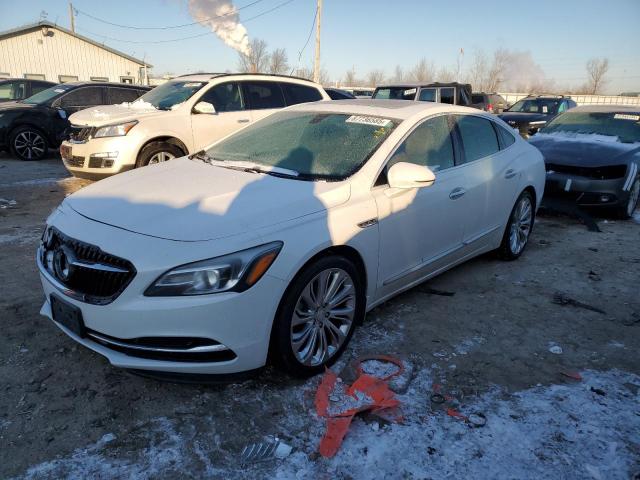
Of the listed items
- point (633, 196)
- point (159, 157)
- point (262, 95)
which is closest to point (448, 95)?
point (262, 95)

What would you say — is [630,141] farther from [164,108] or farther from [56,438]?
[56,438]

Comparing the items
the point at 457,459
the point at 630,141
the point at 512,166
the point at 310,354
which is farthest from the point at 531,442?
the point at 630,141

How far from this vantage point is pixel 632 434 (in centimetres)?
239

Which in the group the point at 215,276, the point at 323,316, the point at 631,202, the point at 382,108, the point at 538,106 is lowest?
the point at 631,202

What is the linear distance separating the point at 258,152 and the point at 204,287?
60.8 inches

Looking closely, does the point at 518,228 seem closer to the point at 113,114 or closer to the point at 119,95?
the point at 113,114

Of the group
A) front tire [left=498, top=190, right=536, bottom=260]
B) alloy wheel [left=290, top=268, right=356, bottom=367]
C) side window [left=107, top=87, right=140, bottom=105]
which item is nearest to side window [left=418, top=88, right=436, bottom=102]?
side window [left=107, top=87, right=140, bottom=105]

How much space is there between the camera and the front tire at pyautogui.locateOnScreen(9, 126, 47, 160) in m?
9.74

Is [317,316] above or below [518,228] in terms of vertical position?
above

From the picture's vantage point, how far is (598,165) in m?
6.27

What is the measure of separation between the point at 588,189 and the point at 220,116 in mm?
5310

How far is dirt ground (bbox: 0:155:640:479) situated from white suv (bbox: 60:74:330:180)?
2.99 metres

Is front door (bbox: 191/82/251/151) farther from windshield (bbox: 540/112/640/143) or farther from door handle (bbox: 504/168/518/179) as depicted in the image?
windshield (bbox: 540/112/640/143)

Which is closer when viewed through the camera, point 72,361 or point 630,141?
point 72,361
